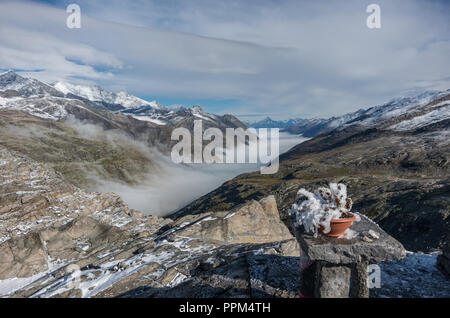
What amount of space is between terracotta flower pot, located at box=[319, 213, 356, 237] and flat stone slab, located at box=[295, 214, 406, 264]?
5.1 inches

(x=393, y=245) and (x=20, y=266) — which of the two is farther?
(x=20, y=266)

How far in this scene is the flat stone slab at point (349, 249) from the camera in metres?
5.72

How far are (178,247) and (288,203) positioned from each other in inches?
2327

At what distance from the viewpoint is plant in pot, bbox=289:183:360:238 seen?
19.6 ft

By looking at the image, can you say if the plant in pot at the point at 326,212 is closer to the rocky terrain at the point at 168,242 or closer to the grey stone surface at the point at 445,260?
the rocky terrain at the point at 168,242

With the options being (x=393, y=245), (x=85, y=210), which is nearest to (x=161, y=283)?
(x=393, y=245)

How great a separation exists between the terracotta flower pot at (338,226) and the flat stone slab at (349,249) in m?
0.13

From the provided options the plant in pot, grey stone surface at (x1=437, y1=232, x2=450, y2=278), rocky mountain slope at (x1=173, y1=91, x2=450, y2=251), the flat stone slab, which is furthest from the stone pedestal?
rocky mountain slope at (x1=173, y1=91, x2=450, y2=251)

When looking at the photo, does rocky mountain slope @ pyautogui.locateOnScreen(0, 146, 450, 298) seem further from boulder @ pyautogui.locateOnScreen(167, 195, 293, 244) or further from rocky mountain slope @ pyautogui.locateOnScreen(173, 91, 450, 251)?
rocky mountain slope @ pyautogui.locateOnScreen(173, 91, 450, 251)

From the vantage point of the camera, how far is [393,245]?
6.04 metres

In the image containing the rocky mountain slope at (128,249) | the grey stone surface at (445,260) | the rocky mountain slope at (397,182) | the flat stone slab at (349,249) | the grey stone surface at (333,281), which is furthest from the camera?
the rocky mountain slope at (397,182)

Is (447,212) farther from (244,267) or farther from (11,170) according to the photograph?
(11,170)
